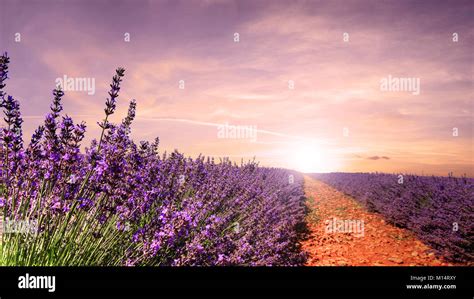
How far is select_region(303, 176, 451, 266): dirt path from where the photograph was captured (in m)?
4.39

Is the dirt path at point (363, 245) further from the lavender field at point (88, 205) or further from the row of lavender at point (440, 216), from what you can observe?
the lavender field at point (88, 205)

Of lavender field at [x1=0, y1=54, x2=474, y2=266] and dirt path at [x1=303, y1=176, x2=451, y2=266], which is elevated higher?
lavender field at [x1=0, y1=54, x2=474, y2=266]

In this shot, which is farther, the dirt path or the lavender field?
the dirt path

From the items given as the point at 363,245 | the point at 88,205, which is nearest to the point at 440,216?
the point at 363,245

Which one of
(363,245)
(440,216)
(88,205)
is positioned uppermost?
(88,205)

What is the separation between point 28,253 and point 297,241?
14.0 ft

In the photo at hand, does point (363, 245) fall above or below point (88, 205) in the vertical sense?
below

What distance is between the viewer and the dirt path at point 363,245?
14.4ft

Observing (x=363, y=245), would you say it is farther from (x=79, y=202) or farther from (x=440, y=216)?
(x=79, y=202)

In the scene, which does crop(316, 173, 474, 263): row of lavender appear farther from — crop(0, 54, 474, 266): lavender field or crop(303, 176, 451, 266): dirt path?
crop(0, 54, 474, 266): lavender field

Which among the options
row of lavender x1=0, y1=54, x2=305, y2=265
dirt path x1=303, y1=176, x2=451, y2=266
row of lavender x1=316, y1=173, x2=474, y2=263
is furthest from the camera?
row of lavender x1=316, y1=173, x2=474, y2=263

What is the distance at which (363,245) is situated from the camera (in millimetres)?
5230

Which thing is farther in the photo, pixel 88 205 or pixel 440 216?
pixel 440 216

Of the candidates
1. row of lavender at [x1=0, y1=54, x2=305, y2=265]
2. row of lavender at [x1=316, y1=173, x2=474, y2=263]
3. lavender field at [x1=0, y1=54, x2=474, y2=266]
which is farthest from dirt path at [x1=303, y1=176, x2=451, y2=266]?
row of lavender at [x1=0, y1=54, x2=305, y2=265]
